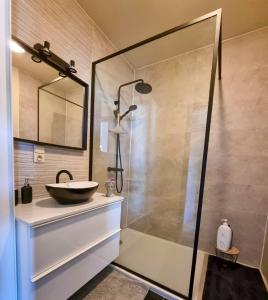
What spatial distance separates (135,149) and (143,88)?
0.85 meters

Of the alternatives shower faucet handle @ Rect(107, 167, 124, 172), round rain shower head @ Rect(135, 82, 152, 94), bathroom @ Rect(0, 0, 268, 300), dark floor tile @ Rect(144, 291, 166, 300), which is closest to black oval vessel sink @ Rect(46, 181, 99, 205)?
bathroom @ Rect(0, 0, 268, 300)

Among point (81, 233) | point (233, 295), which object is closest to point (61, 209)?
point (81, 233)

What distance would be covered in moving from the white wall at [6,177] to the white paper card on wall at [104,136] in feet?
3.56

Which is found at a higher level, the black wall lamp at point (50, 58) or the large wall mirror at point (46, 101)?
the black wall lamp at point (50, 58)

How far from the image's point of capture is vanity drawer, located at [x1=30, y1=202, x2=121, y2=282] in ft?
2.74

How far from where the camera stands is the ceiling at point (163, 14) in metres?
1.41

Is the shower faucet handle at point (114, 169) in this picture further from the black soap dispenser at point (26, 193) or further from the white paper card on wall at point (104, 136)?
the black soap dispenser at point (26, 193)

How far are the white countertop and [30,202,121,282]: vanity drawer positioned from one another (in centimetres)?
4

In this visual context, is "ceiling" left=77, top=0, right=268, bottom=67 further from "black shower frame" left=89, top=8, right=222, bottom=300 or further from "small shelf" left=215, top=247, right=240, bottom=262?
"small shelf" left=215, top=247, right=240, bottom=262

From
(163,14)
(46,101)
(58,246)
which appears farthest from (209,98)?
(58,246)

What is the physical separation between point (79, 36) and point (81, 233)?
5.76 ft

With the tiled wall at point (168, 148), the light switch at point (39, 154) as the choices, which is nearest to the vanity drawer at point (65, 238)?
the light switch at point (39, 154)

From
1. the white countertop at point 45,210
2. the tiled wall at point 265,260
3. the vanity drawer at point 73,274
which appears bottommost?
the tiled wall at point 265,260

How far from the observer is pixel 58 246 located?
3.06 ft
